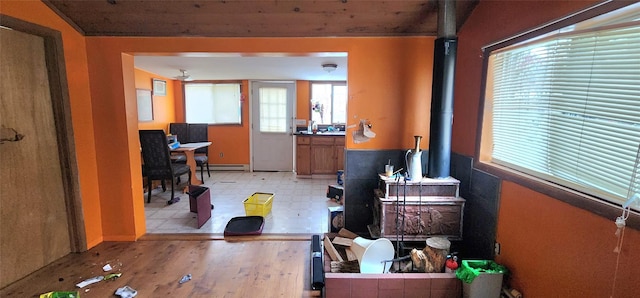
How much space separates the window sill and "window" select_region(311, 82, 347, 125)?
4113 mm

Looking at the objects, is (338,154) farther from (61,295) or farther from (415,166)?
(61,295)

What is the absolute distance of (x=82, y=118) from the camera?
8.25 feet

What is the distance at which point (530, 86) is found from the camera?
1703mm

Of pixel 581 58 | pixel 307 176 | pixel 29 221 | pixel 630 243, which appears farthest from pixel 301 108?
pixel 630 243

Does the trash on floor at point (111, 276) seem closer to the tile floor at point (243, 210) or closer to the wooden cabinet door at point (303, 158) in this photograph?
the tile floor at point (243, 210)

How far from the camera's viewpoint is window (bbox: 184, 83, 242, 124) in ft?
19.3

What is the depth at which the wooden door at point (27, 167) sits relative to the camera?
2.00 m

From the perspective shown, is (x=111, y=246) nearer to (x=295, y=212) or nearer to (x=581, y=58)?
(x=295, y=212)

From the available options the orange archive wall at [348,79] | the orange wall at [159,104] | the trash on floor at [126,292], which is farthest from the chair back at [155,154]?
the trash on floor at [126,292]

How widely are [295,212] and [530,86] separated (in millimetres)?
2721

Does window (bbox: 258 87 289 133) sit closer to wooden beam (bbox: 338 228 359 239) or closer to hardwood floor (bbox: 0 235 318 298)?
hardwood floor (bbox: 0 235 318 298)

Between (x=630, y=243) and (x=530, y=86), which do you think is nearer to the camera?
(x=630, y=243)

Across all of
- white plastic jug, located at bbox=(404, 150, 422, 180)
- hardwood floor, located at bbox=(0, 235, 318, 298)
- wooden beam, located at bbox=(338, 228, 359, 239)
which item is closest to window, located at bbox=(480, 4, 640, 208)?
white plastic jug, located at bbox=(404, 150, 422, 180)

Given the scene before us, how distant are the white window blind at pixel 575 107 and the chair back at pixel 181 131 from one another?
5.24 m
